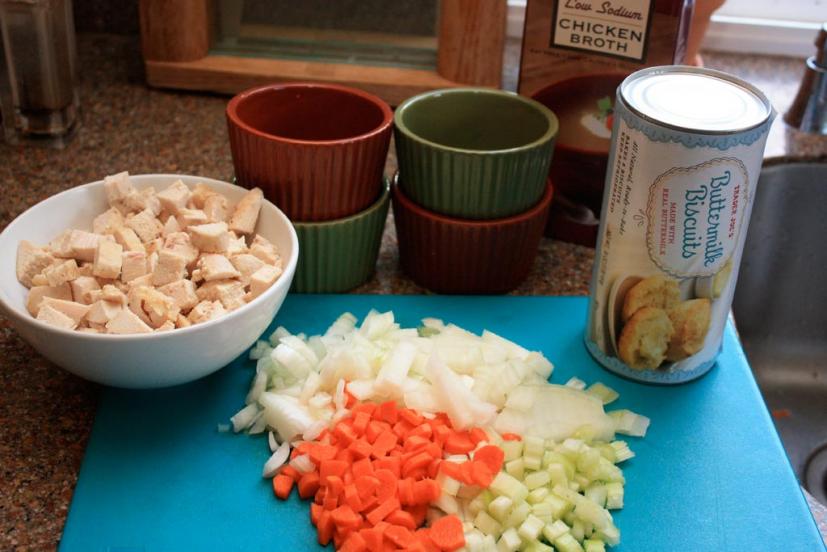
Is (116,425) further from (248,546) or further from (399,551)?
(399,551)

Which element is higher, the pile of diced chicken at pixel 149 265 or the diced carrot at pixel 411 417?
the pile of diced chicken at pixel 149 265

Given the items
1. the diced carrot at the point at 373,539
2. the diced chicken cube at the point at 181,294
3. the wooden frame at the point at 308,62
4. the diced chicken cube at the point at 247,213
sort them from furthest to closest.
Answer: the wooden frame at the point at 308,62
the diced chicken cube at the point at 247,213
the diced chicken cube at the point at 181,294
the diced carrot at the point at 373,539

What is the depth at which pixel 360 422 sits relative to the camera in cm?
89

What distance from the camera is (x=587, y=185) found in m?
1.18

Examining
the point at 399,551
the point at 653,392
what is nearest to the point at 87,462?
the point at 399,551

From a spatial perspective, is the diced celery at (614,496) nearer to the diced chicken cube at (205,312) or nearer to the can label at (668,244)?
the can label at (668,244)

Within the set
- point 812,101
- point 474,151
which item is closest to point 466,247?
point 474,151

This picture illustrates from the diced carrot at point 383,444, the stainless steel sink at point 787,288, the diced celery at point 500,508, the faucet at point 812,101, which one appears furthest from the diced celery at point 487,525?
the faucet at point 812,101

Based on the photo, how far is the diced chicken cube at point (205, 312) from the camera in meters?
0.88

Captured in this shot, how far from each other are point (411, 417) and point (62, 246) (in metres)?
0.39

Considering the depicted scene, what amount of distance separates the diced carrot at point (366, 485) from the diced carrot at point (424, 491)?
4 centimetres

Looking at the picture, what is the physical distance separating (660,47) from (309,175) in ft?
1.39

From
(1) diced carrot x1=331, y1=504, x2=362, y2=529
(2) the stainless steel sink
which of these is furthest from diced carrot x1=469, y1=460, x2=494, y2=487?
(2) the stainless steel sink

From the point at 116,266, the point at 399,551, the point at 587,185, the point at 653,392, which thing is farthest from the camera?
the point at 587,185
